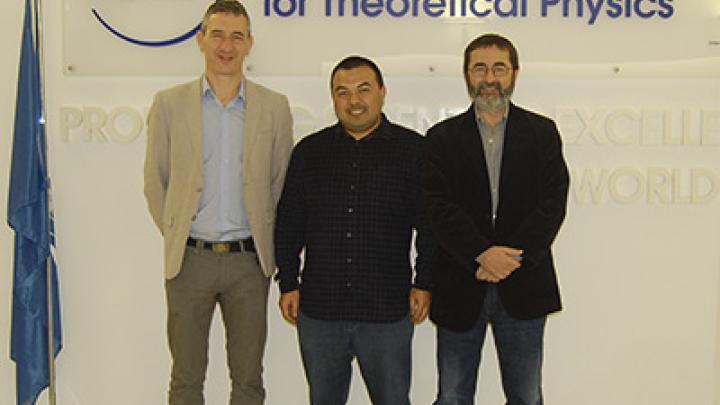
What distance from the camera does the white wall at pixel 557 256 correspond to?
3461 mm

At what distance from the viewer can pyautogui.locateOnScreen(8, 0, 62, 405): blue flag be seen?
10.7 ft

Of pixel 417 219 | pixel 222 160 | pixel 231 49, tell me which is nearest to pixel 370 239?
pixel 417 219

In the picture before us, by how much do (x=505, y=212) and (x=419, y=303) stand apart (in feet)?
1.46

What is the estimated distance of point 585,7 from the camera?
3.44 m

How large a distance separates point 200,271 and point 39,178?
2.95 ft

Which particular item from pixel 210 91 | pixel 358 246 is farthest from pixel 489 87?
pixel 210 91

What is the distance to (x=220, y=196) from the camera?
2.93 metres

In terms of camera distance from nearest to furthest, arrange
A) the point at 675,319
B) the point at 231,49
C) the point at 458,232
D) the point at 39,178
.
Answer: the point at 458,232 → the point at 231,49 → the point at 39,178 → the point at 675,319

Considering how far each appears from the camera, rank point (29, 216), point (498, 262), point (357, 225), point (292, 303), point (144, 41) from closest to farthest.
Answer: point (498, 262) → point (357, 225) → point (292, 303) → point (29, 216) → point (144, 41)

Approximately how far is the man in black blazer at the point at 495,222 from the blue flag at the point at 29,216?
1627mm

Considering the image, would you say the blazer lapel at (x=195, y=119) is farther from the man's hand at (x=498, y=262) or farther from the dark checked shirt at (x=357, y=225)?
the man's hand at (x=498, y=262)

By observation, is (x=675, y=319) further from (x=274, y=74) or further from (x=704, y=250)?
(x=274, y=74)

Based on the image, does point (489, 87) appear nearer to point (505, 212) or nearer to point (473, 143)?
point (473, 143)

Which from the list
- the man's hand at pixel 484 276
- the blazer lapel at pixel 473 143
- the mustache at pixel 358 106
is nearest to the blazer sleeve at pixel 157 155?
the mustache at pixel 358 106
